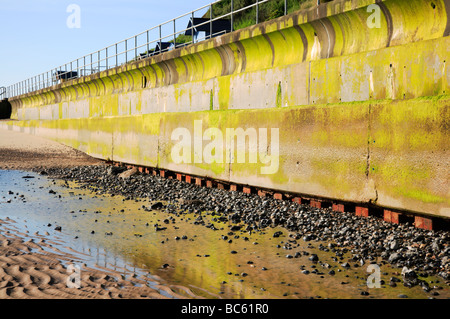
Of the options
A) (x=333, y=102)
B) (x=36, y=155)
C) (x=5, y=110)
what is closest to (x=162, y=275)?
(x=333, y=102)

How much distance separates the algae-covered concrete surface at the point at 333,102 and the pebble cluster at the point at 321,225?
36cm

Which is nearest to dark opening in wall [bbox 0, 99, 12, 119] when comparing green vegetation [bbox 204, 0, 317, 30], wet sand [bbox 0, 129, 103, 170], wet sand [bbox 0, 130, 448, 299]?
wet sand [bbox 0, 129, 103, 170]

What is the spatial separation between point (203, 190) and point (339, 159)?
4144 mm

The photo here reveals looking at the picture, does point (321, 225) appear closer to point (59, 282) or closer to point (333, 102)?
point (333, 102)

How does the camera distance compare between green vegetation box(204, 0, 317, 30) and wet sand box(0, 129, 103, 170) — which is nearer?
wet sand box(0, 129, 103, 170)

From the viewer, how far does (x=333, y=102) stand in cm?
819

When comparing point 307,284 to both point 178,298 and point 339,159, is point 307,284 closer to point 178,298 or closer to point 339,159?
point 178,298

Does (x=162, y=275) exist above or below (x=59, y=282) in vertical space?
below

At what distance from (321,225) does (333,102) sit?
88.3 inches

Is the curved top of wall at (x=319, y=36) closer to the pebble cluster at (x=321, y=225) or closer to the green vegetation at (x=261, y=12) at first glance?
the pebble cluster at (x=321, y=225)

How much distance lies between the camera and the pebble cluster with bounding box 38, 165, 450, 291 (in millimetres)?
5594

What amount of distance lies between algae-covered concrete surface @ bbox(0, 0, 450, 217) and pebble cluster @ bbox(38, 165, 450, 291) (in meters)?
0.36

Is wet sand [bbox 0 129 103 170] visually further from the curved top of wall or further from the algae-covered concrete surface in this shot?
the curved top of wall

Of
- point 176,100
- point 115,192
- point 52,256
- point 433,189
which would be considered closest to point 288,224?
point 433,189
